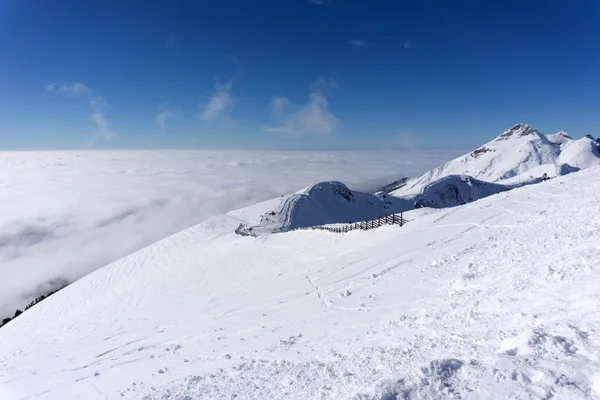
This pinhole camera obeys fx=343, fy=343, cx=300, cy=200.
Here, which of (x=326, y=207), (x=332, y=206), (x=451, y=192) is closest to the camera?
(x=326, y=207)

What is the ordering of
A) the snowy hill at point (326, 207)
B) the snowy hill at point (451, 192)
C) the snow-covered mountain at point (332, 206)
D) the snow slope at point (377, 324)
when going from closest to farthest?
the snow slope at point (377, 324), the snow-covered mountain at point (332, 206), the snowy hill at point (326, 207), the snowy hill at point (451, 192)

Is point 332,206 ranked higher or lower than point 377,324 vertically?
higher

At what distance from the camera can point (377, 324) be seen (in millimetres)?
12070

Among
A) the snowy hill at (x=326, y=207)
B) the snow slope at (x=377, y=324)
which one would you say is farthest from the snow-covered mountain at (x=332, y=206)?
the snow slope at (x=377, y=324)

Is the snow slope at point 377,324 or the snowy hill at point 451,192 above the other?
the snowy hill at point 451,192

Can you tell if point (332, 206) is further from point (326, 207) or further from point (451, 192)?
point (451, 192)

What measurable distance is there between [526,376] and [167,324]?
18.0 meters

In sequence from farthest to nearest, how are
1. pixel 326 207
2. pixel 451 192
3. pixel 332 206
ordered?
pixel 451 192
pixel 332 206
pixel 326 207

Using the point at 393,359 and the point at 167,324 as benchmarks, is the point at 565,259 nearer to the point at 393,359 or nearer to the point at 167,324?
the point at 393,359

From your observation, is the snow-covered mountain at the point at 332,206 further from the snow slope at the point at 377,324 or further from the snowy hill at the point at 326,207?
the snow slope at the point at 377,324

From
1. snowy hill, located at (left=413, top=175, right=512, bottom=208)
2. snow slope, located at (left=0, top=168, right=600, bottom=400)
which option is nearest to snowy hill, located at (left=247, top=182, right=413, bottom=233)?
snowy hill, located at (left=413, top=175, right=512, bottom=208)

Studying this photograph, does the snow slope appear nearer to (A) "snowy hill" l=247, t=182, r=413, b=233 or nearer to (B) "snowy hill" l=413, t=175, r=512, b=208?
(A) "snowy hill" l=247, t=182, r=413, b=233

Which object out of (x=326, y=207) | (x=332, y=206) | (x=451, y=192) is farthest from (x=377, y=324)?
(x=451, y=192)

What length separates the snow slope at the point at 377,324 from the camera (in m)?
6.77
